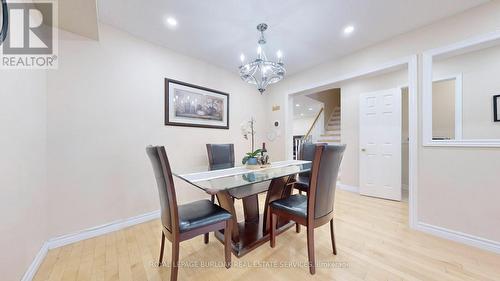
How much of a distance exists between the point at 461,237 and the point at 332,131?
4020mm

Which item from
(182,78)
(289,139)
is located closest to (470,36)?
(289,139)

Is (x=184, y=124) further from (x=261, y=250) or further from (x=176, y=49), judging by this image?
(x=261, y=250)

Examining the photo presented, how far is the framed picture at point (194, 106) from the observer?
2621 millimetres

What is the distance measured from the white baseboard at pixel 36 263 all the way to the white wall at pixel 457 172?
3744 mm

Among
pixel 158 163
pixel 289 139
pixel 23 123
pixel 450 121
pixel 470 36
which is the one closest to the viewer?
pixel 158 163

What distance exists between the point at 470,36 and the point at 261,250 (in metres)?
3.07

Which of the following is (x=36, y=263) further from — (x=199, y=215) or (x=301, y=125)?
(x=301, y=125)

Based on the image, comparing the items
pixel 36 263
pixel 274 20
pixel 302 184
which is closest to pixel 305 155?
pixel 302 184

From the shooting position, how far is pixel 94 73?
2.00m

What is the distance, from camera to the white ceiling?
5.90 feet

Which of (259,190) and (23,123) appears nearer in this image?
(23,123)

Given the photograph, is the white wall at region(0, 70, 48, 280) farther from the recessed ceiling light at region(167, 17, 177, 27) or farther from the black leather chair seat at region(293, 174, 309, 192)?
the black leather chair seat at region(293, 174, 309, 192)

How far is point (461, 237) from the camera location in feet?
5.99

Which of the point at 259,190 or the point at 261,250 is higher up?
the point at 259,190
